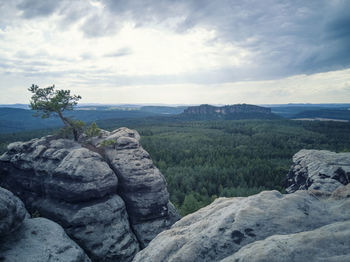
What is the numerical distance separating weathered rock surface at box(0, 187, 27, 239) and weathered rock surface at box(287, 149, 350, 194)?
2648cm

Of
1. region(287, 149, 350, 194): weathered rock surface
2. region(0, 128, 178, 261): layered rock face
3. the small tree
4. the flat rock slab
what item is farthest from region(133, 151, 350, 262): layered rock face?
the small tree

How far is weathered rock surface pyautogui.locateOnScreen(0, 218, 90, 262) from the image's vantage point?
15758 mm

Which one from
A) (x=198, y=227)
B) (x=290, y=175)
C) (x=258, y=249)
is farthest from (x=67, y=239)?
(x=290, y=175)

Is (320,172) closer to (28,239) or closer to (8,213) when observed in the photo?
(28,239)

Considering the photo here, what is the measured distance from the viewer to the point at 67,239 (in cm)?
1858

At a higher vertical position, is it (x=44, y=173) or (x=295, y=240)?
(x=295, y=240)

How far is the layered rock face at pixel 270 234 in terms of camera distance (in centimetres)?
768

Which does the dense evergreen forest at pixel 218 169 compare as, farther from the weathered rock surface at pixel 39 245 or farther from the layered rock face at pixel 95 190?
the weathered rock surface at pixel 39 245

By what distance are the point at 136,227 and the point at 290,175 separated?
28986 mm

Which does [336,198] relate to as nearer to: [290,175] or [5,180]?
[290,175]

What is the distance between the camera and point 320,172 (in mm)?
26016

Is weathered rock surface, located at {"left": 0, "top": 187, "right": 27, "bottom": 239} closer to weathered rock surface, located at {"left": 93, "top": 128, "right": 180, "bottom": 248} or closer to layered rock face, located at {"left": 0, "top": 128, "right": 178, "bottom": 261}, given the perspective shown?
layered rock face, located at {"left": 0, "top": 128, "right": 178, "bottom": 261}

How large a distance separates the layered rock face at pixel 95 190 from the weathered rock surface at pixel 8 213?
A: 5047 millimetres

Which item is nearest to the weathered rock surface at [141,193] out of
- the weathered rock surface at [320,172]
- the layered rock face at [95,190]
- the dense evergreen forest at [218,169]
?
the layered rock face at [95,190]
